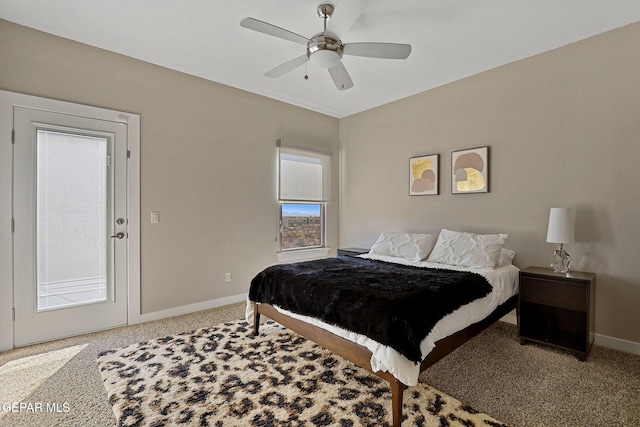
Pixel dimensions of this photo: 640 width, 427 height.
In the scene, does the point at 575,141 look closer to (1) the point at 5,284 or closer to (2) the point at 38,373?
(2) the point at 38,373

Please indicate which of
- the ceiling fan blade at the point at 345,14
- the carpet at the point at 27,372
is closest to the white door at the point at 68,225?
the carpet at the point at 27,372

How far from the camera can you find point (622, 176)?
8.71ft

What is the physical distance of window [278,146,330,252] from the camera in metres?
4.46

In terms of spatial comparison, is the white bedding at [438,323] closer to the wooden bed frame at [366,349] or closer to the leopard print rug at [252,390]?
the wooden bed frame at [366,349]

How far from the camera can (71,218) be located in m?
2.88

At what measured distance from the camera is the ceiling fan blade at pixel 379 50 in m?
Result: 2.27

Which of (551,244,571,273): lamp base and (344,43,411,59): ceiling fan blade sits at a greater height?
(344,43,411,59): ceiling fan blade

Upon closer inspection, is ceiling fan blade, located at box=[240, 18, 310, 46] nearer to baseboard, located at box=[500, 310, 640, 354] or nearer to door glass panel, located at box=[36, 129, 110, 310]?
door glass panel, located at box=[36, 129, 110, 310]

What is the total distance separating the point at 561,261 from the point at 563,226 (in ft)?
1.04

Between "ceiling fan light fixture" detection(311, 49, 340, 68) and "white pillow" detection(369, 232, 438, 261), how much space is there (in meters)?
2.20

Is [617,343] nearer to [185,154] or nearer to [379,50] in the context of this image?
[379,50]

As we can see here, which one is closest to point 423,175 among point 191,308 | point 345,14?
point 345,14

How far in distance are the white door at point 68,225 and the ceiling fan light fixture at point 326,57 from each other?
2.11m

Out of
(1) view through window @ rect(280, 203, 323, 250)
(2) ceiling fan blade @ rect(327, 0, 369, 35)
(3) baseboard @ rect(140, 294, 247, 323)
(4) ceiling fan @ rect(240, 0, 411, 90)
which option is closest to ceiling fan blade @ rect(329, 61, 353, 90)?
(4) ceiling fan @ rect(240, 0, 411, 90)
